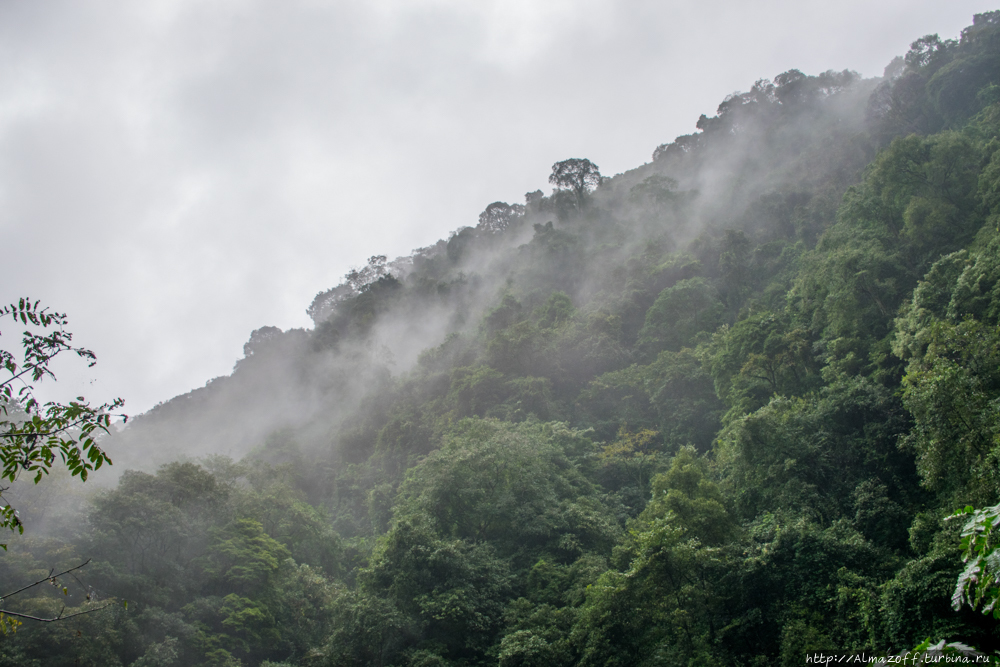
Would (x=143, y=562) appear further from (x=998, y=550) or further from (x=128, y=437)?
(x=128, y=437)

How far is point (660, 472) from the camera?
80.8 feet

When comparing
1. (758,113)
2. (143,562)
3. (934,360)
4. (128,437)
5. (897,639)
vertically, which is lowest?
(897,639)

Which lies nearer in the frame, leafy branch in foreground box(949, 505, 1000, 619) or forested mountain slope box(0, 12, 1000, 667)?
leafy branch in foreground box(949, 505, 1000, 619)

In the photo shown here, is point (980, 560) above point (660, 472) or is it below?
above

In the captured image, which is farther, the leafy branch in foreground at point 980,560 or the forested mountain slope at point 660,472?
the forested mountain slope at point 660,472

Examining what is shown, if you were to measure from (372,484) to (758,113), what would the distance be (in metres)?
54.7

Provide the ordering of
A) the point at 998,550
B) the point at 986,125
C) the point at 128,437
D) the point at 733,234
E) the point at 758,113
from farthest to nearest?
the point at 758,113
the point at 128,437
the point at 733,234
the point at 986,125
the point at 998,550

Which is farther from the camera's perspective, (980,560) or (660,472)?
(660,472)

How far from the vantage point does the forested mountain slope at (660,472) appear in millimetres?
12547

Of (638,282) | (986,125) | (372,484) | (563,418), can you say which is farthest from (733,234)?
(372,484)

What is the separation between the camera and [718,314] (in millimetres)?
35000

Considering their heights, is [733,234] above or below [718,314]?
above

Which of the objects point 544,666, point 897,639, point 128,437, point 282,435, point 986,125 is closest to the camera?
point 897,639

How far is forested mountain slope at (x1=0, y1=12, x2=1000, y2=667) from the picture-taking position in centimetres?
1255
